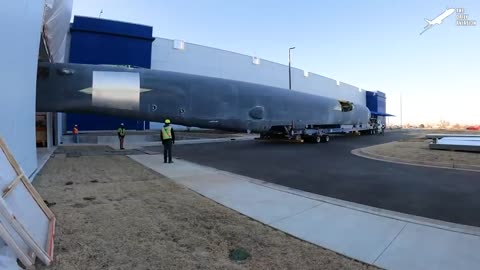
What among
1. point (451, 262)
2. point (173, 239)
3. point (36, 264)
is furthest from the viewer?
point (173, 239)

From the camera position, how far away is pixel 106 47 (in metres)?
36.0

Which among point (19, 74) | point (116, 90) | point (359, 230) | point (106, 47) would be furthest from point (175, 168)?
point (106, 47)

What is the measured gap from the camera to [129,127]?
124 feet

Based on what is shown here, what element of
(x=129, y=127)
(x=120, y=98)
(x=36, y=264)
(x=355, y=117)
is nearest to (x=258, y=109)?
(x=120, y=98)

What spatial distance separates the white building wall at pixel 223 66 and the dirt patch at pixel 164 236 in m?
34.7

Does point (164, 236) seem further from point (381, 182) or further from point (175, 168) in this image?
point (175, 168)

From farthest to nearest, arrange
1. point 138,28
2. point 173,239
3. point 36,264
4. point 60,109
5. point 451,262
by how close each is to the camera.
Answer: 1. point 138,28
2. point 60,109
3. point 173,239
4. point 451,262
5. point 36,264

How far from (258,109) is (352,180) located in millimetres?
10379

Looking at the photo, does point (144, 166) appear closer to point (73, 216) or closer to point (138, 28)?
point (73, 216)

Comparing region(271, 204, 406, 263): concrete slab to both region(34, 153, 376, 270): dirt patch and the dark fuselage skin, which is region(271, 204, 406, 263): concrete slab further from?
the dark fuselage skin

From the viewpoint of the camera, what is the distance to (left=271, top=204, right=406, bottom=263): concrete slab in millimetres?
4250

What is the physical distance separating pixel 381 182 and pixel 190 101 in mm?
9235

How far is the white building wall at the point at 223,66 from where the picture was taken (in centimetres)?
4006

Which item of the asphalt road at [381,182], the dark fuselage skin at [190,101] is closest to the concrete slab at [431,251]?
the asphalt road at [381,182]
